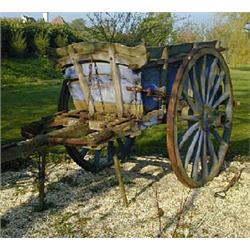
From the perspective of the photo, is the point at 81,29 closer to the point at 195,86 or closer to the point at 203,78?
the point at 203,78

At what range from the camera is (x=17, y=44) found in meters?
20.2

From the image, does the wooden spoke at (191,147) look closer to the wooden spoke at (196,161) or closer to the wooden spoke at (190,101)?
the wooden spoke at (196,161)

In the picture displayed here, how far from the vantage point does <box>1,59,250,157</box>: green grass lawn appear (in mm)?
8094

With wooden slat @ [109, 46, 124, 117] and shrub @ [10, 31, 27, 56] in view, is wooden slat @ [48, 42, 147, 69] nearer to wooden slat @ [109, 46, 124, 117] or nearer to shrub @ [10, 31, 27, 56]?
wooden slat @ [109, 46, 124, 117]

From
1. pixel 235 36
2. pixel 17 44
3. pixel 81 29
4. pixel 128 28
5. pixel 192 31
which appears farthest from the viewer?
pixel 192 31

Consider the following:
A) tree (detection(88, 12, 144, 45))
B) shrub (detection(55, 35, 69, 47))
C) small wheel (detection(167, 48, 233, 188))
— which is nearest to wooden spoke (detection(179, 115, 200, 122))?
small wheel (detection(167, 48, 233, 188))

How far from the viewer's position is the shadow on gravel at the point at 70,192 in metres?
4.78

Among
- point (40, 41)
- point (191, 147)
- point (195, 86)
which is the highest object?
point (195, 86)

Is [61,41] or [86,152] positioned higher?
[61,41]

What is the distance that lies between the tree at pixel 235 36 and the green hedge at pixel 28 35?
960 centimetres

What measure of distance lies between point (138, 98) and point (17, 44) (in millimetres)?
16288

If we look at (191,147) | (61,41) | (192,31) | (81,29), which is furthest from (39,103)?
(192,31)

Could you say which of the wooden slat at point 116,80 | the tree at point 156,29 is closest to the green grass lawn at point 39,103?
the wooden slat at point 116,80

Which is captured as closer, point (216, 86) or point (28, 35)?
point (216, 86)
